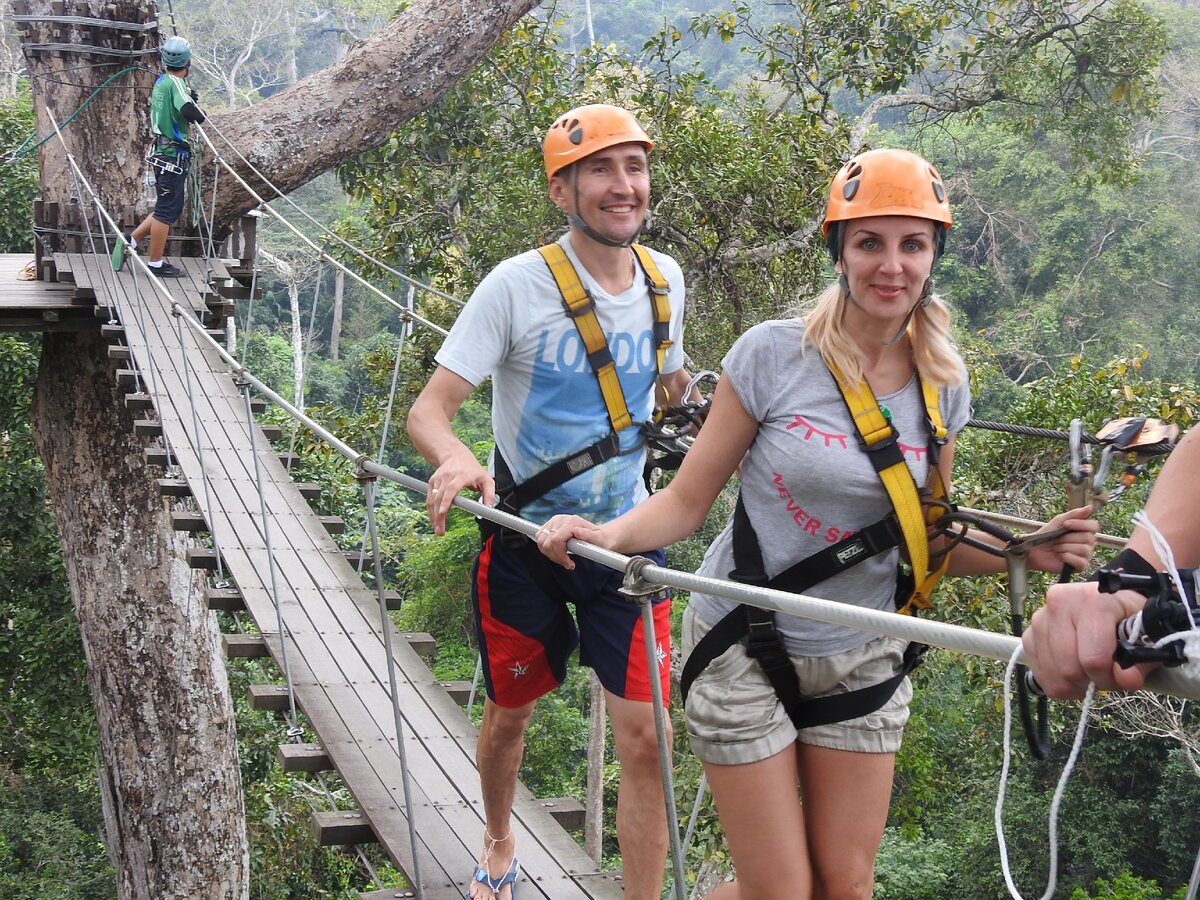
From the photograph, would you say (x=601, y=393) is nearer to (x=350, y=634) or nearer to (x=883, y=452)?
(x=883, y=452)

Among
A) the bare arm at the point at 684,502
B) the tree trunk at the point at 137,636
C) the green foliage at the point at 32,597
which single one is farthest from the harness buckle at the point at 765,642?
the green foliage at the point at 32,597

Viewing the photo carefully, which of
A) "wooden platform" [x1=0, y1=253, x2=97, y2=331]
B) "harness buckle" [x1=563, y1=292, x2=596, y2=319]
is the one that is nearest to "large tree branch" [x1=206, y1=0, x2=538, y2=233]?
"wooden platform" [x1=0, y1=253, x2=97, y2=331]

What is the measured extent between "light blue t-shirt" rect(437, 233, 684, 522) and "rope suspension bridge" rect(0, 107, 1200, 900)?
0.54ft

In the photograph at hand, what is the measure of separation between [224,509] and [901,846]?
9054mm

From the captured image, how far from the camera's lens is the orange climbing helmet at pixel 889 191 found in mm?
1301

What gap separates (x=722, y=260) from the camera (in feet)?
17.4

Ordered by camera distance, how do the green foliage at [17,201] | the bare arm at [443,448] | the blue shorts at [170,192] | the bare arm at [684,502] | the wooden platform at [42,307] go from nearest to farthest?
the bare arm at [684,502] → the bare arm at [443,448] → the wooden platform at [42,307] → the blue shorts at [170,192] → the green foliage at [17,201]

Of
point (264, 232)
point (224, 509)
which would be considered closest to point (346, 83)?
point (224, 509)

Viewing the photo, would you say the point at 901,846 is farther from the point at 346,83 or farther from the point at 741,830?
the point at 741,830

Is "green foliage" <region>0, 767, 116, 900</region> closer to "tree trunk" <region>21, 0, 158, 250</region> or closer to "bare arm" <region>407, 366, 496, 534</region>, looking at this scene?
"tree trunk" <region>21, 0, 158, 250</region>

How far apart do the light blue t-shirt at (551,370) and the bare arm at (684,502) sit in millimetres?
385

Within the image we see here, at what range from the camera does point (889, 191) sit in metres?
1.30

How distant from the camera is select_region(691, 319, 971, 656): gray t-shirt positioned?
1295mm

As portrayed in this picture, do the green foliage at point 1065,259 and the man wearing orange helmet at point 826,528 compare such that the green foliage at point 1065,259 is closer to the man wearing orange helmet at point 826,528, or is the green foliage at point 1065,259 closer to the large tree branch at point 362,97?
the large tree branch at point 362,97
